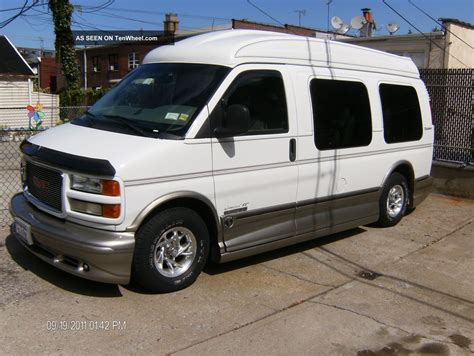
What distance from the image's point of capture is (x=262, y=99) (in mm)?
5238

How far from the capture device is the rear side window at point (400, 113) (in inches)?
273

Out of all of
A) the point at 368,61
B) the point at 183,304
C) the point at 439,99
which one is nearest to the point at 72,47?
the point at 439,99

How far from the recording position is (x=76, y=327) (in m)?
4.06

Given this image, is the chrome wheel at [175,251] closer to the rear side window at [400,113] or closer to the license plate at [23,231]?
the license plate at [23,231]

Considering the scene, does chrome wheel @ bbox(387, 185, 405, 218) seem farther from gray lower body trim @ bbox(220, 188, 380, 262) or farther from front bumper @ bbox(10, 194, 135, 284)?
front bumper @ bbox(10, 194, 135, 284)

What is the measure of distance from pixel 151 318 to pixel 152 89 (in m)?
2.23

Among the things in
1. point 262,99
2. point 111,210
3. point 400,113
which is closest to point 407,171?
point 400,113

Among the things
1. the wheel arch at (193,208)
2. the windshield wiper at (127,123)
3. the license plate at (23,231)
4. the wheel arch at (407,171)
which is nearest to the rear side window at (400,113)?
the wheel arch at (407,171)

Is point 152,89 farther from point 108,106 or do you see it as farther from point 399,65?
point 399,65

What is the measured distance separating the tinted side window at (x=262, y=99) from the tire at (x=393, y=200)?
2358 millimetres

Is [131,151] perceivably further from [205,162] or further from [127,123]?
[205,162]

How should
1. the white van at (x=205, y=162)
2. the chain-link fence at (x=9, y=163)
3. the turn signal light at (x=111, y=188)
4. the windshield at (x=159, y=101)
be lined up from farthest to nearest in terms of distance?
the chain-link fence at (x=9, y=163) < the windshield at (x=159, y=101) < the white van at (x=205, y=162) < the turn signal light at (x=111, y=188)

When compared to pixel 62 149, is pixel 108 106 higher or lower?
higher

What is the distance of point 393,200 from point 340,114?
1953 millimetres
